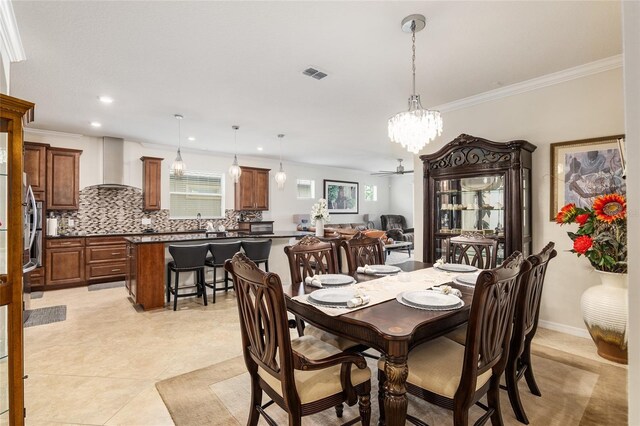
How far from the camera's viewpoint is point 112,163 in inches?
229

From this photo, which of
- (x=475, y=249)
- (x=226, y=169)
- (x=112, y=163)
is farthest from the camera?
(x=226, y=169)

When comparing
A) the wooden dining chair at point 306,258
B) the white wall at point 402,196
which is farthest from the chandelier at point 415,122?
the white wall at point 402,196

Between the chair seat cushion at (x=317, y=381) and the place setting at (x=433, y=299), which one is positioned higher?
the place setting at (x=433, y=299)

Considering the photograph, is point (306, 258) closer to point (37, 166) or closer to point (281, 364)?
point (281, 364)

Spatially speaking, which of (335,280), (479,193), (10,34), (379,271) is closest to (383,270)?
(379,271)

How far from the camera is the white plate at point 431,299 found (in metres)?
1.65

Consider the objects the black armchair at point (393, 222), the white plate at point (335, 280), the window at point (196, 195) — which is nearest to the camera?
the white plate at point (335, 280)

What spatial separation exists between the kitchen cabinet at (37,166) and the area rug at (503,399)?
4.50 metres

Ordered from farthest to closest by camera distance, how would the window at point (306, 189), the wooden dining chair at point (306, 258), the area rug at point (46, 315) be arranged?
the window at point (306, 189) → the area rug at point (46, 315) → the wooden dining chair at point (306, 258)

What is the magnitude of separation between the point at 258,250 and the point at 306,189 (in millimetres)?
4665

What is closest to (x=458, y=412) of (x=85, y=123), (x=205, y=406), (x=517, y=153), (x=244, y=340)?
(x=244, y=340)

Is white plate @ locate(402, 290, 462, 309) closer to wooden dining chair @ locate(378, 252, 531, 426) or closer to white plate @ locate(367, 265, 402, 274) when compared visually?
wooden dining chair @ locate(378, 252, 531, 426)

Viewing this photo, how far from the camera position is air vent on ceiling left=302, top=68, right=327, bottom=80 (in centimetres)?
313

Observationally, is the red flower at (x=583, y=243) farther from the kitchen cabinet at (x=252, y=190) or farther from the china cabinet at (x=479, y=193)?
the kitchen cabinet at (x=252, y=190)
